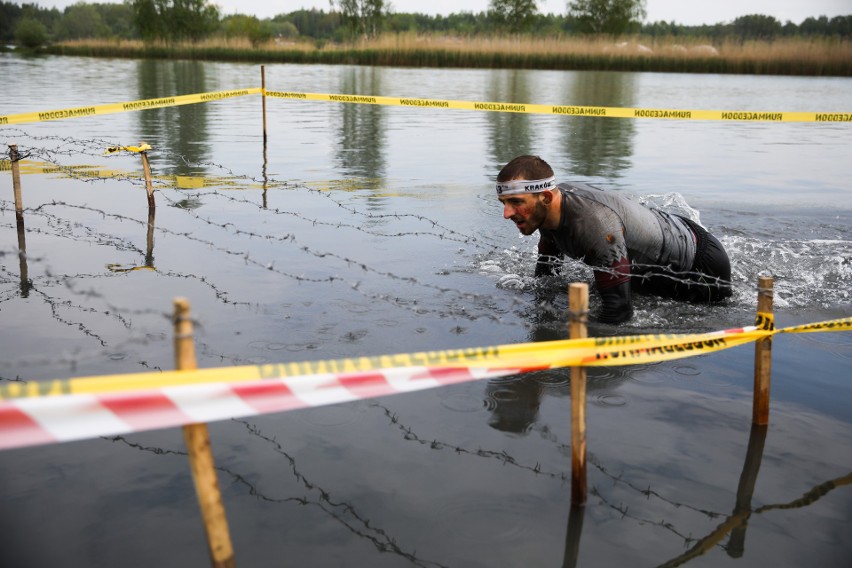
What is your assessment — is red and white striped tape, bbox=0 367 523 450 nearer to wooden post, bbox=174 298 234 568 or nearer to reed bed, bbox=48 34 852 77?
wooden post, bbox=174 298 234 568

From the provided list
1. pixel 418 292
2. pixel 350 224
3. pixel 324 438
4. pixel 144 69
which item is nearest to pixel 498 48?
pixel 144 69

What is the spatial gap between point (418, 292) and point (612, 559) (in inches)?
163

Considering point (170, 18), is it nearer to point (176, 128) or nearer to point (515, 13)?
point (515, 13)

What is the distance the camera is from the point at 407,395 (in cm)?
521

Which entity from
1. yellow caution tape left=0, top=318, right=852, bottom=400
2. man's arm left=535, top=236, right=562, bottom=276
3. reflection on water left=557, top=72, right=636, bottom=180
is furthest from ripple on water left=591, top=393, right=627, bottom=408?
reflection on water left=557, top=72, right=636, bottom=180

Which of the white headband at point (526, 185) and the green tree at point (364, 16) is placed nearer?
the white headband at point (526, 185)

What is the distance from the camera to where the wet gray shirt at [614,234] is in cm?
559

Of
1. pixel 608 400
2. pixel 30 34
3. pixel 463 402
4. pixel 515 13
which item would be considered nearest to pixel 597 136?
pixel 608 400

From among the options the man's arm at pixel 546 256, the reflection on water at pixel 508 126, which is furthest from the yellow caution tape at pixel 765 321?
the reflection on water at pixel 508 126

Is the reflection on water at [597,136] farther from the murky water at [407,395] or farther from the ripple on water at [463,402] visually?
the ripple on water at [463,402]

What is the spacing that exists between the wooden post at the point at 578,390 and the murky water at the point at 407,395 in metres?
0.25

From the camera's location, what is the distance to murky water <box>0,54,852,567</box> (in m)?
3.71

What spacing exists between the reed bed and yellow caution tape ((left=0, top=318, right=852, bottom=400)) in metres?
39.2

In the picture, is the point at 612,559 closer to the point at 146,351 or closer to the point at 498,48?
the point at 146,351
